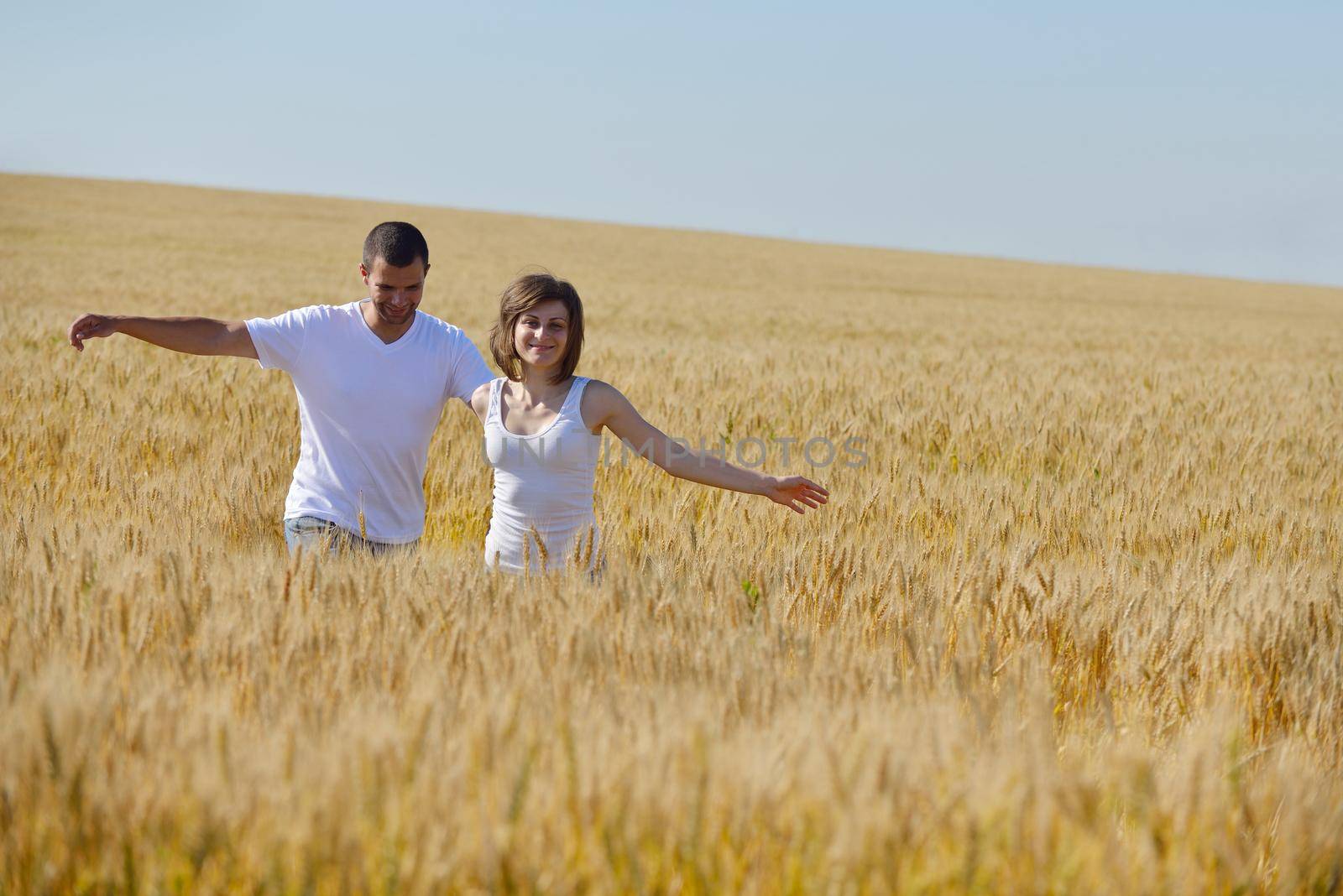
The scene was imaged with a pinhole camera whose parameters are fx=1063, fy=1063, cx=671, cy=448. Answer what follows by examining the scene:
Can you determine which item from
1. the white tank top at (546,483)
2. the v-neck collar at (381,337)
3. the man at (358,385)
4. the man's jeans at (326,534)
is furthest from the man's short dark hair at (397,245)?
the man's jeans at (326,534)

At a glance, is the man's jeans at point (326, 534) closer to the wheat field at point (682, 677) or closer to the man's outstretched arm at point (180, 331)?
the wheat field at point (682, 677)

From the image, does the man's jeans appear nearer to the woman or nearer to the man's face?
the woman

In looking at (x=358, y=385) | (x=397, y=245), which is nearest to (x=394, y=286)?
(x=397, y=245)

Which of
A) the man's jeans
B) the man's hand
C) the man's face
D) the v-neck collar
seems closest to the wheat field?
the man's jeans

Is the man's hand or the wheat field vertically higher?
the man's hand

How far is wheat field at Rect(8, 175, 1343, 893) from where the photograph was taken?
125 cm

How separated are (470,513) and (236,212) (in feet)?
141

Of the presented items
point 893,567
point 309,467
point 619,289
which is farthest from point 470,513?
point 619,289

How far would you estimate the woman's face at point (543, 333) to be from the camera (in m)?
2.87

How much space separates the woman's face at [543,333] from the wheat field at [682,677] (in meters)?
0.59

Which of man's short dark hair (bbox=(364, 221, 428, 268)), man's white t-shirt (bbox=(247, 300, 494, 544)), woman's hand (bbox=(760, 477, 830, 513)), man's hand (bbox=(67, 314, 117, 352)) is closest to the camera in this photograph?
woman's hand (bbox=(760, 477, 830, 513))

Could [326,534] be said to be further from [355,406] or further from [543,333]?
[543,333]

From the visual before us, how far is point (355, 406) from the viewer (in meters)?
3.12

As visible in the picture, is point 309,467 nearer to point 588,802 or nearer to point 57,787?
point 57,787
